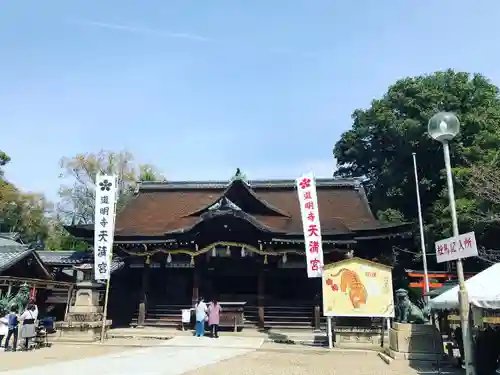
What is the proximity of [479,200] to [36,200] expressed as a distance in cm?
4058

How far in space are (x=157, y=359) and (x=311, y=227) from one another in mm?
7307

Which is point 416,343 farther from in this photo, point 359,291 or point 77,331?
point 77,331

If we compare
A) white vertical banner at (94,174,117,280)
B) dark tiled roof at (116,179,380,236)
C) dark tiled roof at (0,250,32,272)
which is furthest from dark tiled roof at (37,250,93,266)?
white vertical banner at (94,174,117,280)

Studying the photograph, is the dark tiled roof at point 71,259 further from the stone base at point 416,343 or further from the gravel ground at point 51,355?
the stone base at point 416,343

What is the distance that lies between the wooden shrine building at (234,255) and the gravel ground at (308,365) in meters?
6.63

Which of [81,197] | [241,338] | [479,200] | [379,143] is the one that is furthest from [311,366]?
[81,197]

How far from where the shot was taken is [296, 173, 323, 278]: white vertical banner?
15477 mm

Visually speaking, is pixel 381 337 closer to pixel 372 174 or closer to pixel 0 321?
pixel 0 321

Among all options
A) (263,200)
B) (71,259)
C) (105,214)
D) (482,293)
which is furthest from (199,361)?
(71,259)

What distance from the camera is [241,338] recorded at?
16078 mm

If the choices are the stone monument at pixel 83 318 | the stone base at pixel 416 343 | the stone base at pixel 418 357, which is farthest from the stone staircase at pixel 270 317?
the stone base at pixel 418 357

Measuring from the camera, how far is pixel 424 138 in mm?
31156

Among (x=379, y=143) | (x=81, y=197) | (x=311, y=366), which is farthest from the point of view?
(x=81, y=197)

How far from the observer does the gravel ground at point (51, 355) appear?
10289 millimetres
